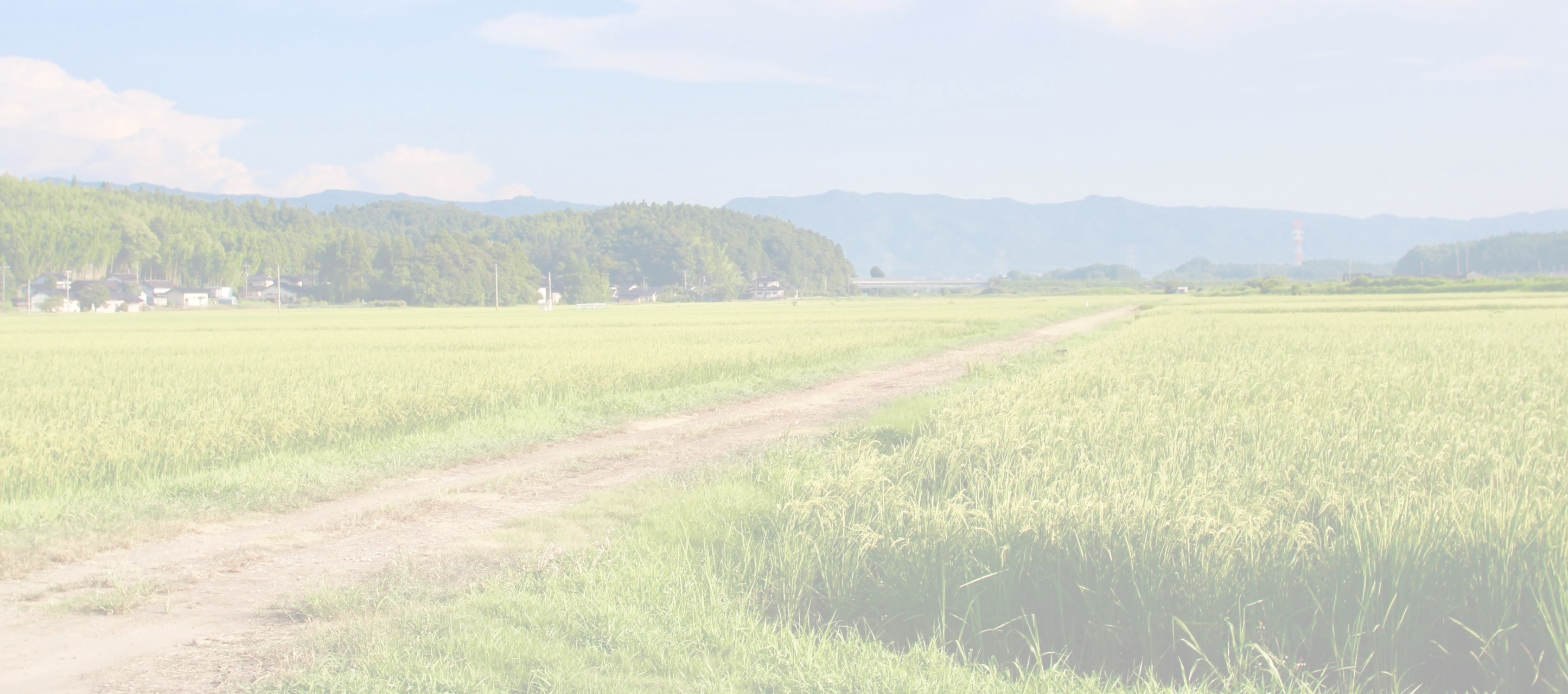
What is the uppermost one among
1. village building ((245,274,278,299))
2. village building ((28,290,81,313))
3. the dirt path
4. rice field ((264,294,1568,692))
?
village building ((245,274,278,299))

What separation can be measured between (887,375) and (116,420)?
43.5 ft

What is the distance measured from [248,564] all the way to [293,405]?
639cm

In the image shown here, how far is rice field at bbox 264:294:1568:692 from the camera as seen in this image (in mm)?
3703

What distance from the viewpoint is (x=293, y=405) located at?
11469mm

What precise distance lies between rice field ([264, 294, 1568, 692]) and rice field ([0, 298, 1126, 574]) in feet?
11.1

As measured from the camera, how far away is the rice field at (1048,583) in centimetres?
370

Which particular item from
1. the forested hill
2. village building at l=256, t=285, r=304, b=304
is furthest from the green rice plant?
village building at l=256, t=285, r=304, b=304

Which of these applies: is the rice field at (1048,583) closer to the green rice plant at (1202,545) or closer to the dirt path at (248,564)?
the green rice plant at (1202,545)

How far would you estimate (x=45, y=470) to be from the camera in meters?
8.05

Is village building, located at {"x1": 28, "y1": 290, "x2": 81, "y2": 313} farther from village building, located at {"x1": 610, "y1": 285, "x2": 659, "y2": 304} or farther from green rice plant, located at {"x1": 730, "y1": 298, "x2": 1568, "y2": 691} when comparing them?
green rice plant, located at {"x1": 730, "y1": 298, "x2": 1568, "y2": 691}

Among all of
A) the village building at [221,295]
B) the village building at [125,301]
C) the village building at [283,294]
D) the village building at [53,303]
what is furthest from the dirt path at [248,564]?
the village building at [221,295]

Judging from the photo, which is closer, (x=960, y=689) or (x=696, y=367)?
(x=960, y=689)

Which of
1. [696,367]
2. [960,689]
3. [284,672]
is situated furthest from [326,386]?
[960,689]

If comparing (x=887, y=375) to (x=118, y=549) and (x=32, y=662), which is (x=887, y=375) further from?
(x=32, y=662)
